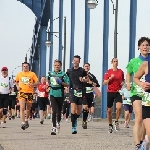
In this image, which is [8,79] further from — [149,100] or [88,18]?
[88,18]

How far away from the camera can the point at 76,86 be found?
46.6 ft

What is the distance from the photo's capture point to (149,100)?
7.23 m

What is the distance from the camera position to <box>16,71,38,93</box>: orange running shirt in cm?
1595

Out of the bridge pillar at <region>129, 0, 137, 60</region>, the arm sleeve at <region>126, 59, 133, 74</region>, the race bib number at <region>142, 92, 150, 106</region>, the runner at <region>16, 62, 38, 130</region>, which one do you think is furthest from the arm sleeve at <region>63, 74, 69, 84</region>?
the bridge pillar at <region>129, 0, 137, 60</region>

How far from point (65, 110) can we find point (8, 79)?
1143 centimetres

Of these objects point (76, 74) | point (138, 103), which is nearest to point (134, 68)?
point (138, 103)

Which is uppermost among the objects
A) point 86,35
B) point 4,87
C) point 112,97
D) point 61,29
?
point 61,29

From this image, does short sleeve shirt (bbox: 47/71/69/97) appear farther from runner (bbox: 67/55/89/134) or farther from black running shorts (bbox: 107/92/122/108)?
black running shorts (bbox: 107/92/122/108)

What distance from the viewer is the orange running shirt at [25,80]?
15953 mm

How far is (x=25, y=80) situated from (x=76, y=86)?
2.14 m

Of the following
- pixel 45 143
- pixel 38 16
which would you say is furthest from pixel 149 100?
pixel 38 16

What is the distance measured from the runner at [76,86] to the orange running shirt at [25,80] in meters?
1.90

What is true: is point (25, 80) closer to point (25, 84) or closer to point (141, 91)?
point (25, 84)

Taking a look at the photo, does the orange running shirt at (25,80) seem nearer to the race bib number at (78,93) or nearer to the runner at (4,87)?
the runner at (4,87)
